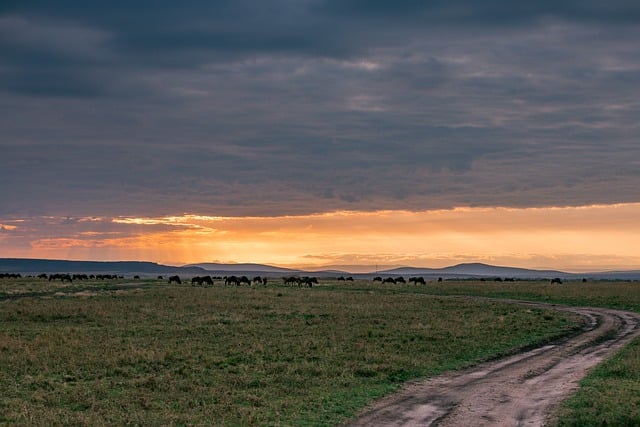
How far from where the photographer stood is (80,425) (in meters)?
14.8

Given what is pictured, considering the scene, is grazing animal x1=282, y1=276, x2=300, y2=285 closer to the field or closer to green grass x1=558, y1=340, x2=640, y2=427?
the field

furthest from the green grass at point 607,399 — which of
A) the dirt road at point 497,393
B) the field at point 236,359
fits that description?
the dirt road at point 497,393

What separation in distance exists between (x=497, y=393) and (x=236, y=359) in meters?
9.99

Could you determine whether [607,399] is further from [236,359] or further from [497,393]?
[236,359]

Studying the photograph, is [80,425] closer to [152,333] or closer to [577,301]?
[152,333]

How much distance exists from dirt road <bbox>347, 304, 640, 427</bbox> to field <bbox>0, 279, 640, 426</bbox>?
0.74 metres

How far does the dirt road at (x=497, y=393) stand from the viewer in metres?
15.2

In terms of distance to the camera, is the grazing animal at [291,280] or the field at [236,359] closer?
the field at [236,359]

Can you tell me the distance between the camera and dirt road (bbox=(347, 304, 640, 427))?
15195 millimetres

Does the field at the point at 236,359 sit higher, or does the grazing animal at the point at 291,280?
the grazing animal at the point at 291,280

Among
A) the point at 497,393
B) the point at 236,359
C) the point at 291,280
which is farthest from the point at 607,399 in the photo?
the point at 291,280

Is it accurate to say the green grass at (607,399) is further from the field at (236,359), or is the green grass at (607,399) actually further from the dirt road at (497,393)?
the dirt road at (497,393)

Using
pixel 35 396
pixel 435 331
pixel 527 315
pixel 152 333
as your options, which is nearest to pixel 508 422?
pixel 35 396

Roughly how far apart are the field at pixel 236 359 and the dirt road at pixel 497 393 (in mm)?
745
